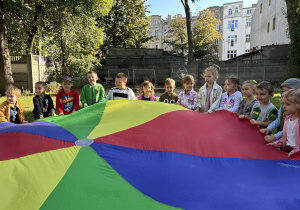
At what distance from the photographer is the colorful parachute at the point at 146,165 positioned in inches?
62.6

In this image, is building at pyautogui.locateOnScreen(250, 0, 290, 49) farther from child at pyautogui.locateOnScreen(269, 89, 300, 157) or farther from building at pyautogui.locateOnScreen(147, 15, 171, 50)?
building at pyautogui.locateOnScreen(147, 15, 171, 50)

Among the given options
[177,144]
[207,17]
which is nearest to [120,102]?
[177,144]

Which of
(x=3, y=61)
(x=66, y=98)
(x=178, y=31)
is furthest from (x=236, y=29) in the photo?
(x=66, y=98)

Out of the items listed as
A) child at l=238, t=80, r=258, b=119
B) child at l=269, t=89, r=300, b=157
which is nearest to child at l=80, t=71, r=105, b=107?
child at l=238, t=80, r=258, b=119

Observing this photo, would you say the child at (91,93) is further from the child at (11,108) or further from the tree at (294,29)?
the tree at (294,29)

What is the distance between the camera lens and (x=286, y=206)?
5.04ft

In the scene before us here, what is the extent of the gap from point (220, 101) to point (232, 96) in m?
0.21

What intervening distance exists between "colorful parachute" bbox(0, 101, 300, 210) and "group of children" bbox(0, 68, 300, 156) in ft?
0.69

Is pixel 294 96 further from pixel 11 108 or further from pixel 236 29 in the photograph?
pixel 236 29

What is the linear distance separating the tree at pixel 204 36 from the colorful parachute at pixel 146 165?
30.6m

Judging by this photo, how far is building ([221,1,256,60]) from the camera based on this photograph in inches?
1639

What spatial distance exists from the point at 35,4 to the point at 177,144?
10808 mm

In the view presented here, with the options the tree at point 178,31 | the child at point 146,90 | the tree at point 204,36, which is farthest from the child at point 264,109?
the tree at point 178,31

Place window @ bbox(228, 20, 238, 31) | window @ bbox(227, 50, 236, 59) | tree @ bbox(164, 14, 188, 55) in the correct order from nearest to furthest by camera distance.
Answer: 1. tree @ bbox(164, 14, 188, 55)
2. window @ bbox(227, 50, 236, 59)
3. window @ bbox(228, 20, 238, 31)
